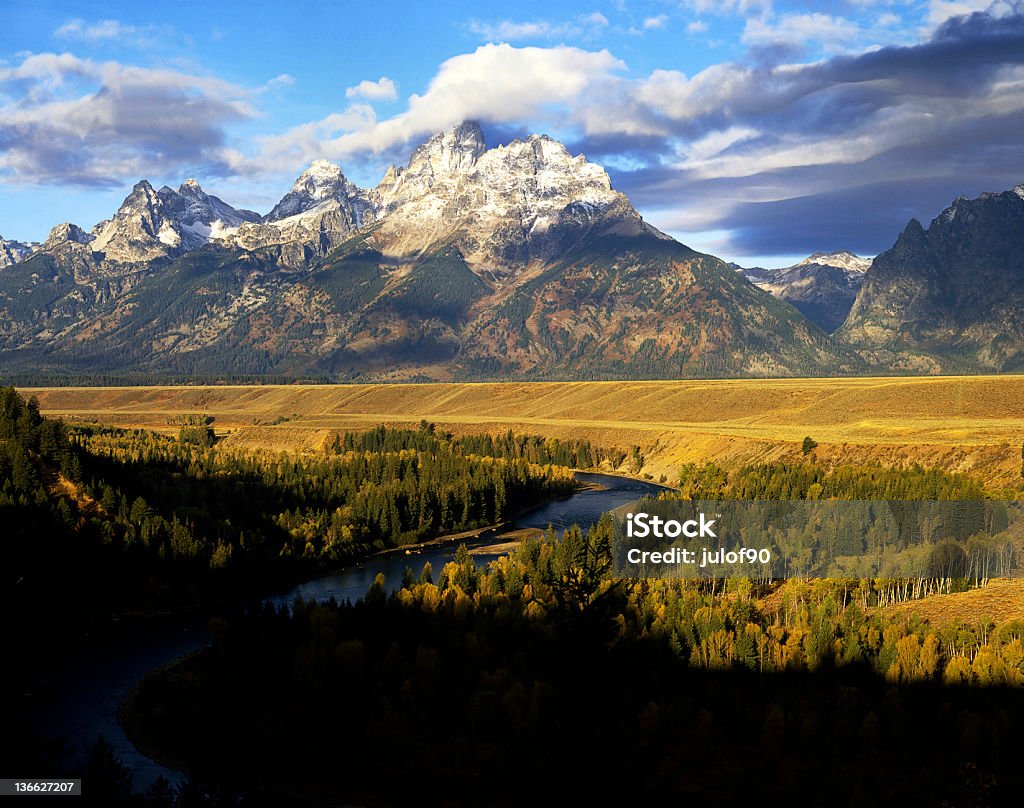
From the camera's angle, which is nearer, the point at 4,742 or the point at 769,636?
the point at 4,742

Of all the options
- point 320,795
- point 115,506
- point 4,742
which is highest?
point 115,506

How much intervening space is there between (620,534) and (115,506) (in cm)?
7692

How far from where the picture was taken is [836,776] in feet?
240

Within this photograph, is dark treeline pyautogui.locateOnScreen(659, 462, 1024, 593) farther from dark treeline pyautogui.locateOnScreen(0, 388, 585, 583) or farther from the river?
dark treeline pyautogui.locateOnScreen(0, 388, 585, 583)

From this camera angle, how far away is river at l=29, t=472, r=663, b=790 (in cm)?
8294

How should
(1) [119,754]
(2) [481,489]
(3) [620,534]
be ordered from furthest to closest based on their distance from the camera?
(2) [481,489], (3) [620,534], (1) [119,754]

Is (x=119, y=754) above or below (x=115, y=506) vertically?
below

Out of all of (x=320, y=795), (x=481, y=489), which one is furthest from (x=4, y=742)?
(x=481, y=489)

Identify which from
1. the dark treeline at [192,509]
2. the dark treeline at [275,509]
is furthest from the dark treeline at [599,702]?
the dark treeline at [275,509]

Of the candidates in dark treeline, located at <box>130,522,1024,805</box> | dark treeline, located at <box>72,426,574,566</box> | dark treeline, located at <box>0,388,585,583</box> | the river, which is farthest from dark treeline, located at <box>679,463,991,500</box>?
the river

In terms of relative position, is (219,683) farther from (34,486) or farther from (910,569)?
(910,569)

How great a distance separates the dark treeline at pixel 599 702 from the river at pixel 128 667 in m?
3.22

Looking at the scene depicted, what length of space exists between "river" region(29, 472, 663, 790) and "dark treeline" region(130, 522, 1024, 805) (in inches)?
127

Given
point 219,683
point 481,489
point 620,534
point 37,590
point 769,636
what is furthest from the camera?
point 481,489
